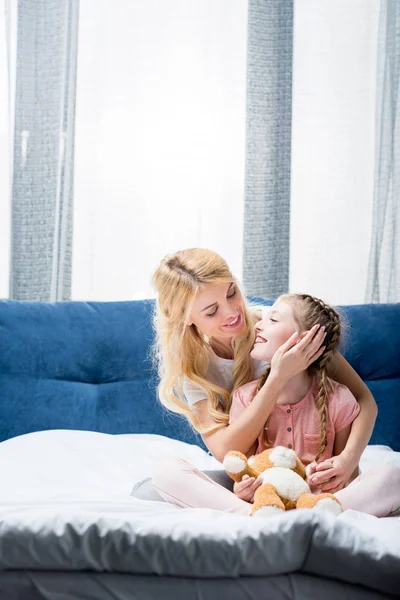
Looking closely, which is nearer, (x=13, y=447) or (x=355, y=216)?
(x=13, y=447)

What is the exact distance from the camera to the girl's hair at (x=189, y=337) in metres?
1.79

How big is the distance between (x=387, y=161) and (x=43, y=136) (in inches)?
44.8

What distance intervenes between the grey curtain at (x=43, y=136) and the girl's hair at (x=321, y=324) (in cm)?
98

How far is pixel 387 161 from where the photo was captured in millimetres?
2693

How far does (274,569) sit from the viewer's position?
109cm

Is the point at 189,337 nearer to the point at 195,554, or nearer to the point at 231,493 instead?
the point at 231,493

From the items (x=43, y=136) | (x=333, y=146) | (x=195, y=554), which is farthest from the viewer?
(x=333, y=146)

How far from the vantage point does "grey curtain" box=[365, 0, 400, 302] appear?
269cm

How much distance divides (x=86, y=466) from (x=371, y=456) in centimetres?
72

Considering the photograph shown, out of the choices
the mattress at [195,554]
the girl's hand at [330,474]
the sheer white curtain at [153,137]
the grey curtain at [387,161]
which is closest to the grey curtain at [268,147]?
the sheer white curtain at [153,137]

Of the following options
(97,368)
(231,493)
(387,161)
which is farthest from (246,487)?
(387,161)

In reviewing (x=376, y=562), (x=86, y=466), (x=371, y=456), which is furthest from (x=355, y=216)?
(x=376, y=562)

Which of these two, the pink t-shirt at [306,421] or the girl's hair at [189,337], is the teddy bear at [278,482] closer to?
the pink t-shirt at [306,421]

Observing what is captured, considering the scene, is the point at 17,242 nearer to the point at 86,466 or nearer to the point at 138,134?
the point at 138,134
